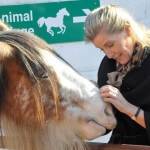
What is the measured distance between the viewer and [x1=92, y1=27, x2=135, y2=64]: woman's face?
1416 mm

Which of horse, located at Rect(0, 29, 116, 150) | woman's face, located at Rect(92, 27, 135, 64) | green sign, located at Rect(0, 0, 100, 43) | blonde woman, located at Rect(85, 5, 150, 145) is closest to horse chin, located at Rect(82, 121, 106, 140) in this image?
horse, located at Rect(0, 29, 116, 150)

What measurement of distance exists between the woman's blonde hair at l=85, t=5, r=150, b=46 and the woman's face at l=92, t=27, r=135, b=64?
0.02 m

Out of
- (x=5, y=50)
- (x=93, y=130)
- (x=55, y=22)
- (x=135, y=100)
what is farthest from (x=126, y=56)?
(x=55, y=22)

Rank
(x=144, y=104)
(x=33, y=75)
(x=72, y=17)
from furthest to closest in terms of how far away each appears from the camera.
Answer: (x=72, y=17)
(x=144, y=104)
(x=33, y=75)

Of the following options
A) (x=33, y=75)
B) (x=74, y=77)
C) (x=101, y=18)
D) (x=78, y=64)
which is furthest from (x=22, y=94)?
(x=78, y=64)

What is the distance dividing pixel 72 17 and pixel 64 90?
4.03 feet

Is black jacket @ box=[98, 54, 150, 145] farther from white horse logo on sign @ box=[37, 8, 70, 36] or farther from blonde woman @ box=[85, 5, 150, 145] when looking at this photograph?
white horse logo on sign @ box=[37, 8, 70, 36]

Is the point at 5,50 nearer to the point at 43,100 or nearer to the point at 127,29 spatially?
the point at 43,100

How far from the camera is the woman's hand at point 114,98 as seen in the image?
129 centimetres

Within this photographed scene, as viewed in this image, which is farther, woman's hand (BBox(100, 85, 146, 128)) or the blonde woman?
the blonde woman

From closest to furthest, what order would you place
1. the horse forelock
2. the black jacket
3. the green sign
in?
the horse forelock, the black jacket, the green sign

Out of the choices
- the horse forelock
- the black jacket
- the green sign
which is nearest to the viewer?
the horse forelock

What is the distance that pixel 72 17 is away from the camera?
246cm

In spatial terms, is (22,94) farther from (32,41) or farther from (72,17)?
(72,17)
